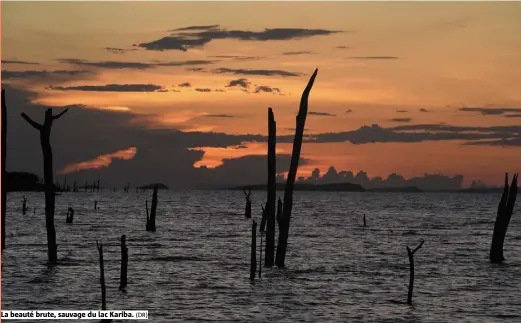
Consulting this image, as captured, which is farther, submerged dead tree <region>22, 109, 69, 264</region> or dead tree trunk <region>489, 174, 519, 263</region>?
dead tree trunk <region>489, 174, 519, 263</region>

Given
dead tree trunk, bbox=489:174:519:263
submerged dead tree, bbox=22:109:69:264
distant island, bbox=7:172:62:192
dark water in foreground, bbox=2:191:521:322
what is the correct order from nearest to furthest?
dark water in foreground, bbox=2:191:521:322 < submerged dead tree, bbox=22:109:69:264 < dead tree trunk, bbox=489:174:519:263 < distant island, bbox=7:172:62:192

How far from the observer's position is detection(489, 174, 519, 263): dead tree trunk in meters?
36.5

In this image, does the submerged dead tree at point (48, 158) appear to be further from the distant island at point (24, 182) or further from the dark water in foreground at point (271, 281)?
the distant island at point (24, 182)

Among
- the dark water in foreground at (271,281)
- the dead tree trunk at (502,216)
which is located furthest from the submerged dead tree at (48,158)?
the dead tree trunk at (502,216)

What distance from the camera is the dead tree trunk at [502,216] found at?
36491 millimetres

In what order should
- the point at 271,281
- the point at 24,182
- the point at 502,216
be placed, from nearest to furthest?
the point at 271,281 → the point at 502,216 → the point at 24,182

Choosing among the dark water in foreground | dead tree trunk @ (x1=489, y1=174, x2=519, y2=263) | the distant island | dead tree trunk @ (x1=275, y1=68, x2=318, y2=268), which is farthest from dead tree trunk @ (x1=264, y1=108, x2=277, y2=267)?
the distant island

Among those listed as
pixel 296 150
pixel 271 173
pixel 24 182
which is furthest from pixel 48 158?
pixel 24 182

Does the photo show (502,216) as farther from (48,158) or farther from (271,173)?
(48,158)

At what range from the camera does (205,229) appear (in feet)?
226

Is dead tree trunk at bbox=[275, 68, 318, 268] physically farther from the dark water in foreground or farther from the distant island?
the distant island

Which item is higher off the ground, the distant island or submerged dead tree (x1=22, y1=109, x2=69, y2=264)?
submerged dead tree (x1=22, y1=109, x2=69, y2=264)

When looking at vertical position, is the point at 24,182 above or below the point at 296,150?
below

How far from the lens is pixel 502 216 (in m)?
37.6
